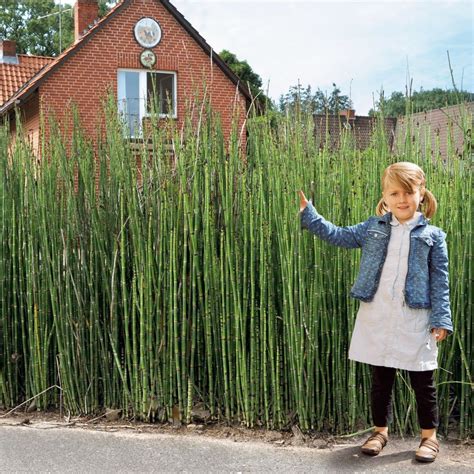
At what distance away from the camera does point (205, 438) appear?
2.70m

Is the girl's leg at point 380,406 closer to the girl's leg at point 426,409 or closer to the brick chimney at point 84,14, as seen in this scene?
the girl's leg at point 426,409

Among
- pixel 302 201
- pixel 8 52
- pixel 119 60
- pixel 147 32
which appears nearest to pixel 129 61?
pixel 119 60

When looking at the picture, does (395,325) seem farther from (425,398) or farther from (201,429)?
(201,429)

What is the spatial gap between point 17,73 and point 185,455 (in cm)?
1465

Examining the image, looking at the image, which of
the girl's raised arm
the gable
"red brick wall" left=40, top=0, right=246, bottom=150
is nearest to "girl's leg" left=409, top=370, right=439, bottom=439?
the girl's raised arm

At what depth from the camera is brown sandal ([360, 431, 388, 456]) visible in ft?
8.27

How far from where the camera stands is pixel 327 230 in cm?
244

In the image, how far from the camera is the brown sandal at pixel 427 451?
97.7 inches

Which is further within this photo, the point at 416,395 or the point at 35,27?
the point at 35,27

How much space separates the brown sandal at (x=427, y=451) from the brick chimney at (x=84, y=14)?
536 inches

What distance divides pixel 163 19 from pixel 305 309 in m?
11.7

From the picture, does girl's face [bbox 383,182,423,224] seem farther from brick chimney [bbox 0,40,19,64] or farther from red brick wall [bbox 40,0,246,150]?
brick chimney [bbox 0,40,19,64]

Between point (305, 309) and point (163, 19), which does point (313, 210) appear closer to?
point (305, 309)

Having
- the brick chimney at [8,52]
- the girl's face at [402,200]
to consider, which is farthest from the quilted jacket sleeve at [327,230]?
the brick chimney at [8,52]
